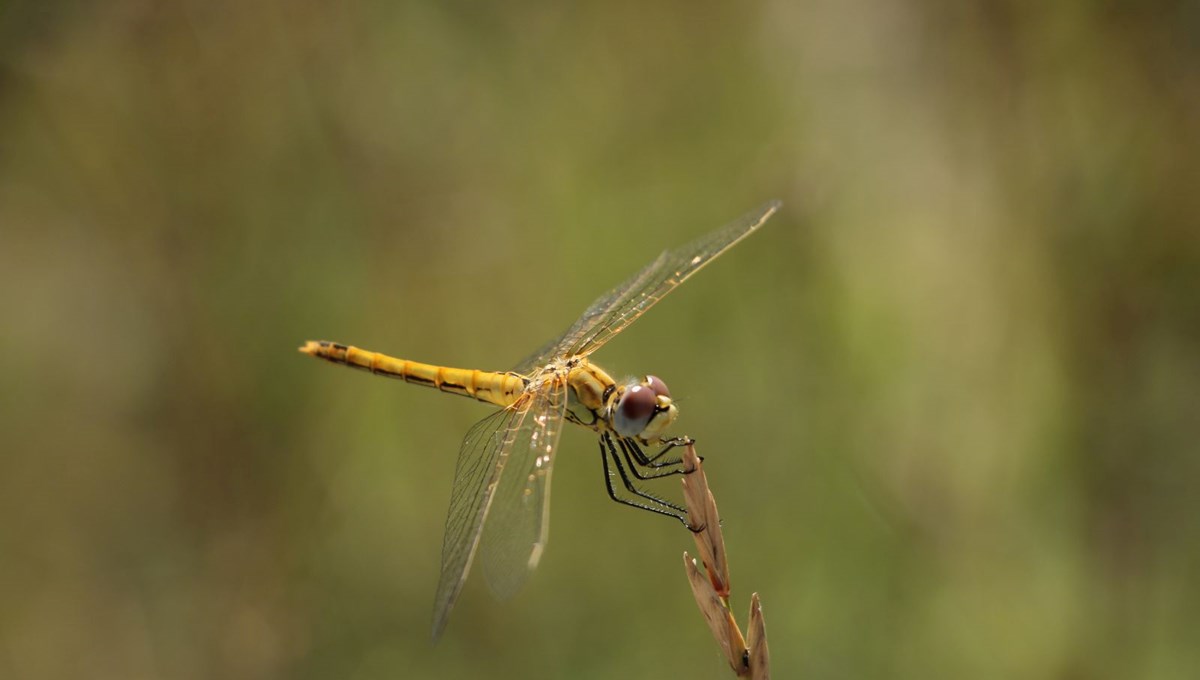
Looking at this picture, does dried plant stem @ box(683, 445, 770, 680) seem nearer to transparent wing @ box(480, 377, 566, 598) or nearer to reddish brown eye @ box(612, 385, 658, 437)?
transparent wing @ box(480, 377, 566, 598)

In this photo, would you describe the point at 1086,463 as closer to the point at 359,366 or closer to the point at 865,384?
the point at 865,384

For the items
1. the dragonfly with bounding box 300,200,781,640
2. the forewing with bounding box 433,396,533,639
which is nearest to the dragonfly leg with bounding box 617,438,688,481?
the dragonfly with bounding box 300,200,781,640

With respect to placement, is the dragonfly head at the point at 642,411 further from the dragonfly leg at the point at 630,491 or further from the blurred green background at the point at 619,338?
the blurred green background at the point at 619,338

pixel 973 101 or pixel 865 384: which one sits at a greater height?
pixel 973 101

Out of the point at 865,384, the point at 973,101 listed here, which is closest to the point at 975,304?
the point at 865,384

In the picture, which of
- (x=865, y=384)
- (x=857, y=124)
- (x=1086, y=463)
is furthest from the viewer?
(x=857, y=124)
